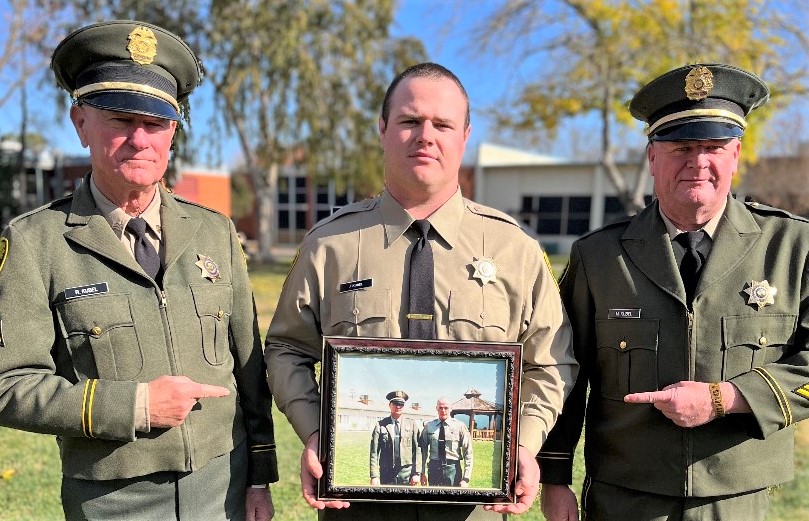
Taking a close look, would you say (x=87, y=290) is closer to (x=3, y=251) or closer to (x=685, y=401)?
(x=3, y=251)

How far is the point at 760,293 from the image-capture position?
8.09ft

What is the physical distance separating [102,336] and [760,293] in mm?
2334

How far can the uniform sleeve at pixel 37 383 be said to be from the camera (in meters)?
2.12

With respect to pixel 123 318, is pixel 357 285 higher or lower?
higher

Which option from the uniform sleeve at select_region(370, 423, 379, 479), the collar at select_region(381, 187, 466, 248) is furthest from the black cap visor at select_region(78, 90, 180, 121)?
the uniform sleeve at select_region(370, 423, 379, 479)

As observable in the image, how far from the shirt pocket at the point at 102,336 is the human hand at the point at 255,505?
0.69 metres

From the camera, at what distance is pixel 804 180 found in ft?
91.8

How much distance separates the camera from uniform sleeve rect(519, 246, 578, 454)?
A: 7.89 ft

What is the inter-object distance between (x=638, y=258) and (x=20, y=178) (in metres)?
25.8

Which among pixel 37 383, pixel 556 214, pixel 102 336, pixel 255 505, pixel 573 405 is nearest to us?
pixel 37 383

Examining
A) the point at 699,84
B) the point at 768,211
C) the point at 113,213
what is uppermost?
the point at 699,84

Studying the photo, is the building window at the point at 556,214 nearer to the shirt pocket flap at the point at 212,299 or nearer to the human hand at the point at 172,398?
the shirt pocket flap at the point at 212,299

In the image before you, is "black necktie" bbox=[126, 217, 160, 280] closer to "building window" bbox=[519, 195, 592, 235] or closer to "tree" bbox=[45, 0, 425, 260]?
"tree" bbox=[45, 0, 425, 260]

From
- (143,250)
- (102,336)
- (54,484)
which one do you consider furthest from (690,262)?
(54,484)
